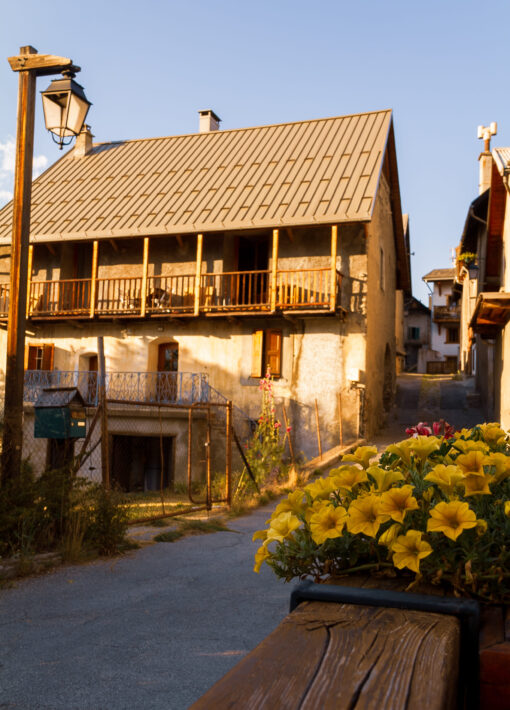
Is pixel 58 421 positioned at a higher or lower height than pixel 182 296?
lower

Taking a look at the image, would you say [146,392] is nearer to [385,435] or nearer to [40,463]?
[40,463]

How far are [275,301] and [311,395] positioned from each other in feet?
8.73

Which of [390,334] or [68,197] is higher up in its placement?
[68,197]

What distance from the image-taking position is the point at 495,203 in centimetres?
1566

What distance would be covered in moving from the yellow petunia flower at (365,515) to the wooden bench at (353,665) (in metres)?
0.25

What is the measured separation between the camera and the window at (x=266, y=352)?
18.2 m

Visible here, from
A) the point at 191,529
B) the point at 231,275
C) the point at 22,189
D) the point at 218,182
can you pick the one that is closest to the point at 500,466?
the point at 22,189

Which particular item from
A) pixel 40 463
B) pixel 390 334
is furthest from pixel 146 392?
pixel 390 334

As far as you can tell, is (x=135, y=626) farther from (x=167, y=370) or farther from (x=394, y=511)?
(x=167, y=370)

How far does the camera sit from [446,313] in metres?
48.1

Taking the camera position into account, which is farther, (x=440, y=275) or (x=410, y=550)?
(x=440, y=275)

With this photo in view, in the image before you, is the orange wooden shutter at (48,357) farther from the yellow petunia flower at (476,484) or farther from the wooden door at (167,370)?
the yellow petunia flower at (476,484)

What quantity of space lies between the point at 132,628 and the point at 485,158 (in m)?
24.8

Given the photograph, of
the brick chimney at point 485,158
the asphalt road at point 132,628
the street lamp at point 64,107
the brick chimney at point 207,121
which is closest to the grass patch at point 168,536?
the asphalt road at point 132,628
